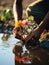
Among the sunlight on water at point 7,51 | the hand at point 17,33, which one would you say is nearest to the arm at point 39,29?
the hand at point 17,33

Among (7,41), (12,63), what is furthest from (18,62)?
(7,41)

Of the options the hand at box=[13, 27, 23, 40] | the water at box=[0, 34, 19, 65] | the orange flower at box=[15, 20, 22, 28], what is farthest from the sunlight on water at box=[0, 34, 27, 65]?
the orange flower at box=[15, 20, 22, 28]

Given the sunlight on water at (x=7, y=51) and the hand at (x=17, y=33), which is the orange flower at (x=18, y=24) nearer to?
the hand at (x=17, y=33)

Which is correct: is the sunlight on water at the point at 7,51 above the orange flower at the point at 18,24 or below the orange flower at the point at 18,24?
below

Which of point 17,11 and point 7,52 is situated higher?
point 17,11

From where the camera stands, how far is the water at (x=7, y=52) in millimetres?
2691

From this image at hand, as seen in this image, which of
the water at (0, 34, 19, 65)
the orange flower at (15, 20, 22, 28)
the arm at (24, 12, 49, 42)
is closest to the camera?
the water at (0, 34, 19, 65)

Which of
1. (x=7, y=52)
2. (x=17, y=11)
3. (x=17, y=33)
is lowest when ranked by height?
(x=7, y=52)

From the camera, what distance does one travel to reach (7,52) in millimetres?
3012

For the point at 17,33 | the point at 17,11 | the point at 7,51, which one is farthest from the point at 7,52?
the point at 17,11

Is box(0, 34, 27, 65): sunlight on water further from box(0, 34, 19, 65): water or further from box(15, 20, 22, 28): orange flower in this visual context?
box(15, 20, 22, 28): orange flower

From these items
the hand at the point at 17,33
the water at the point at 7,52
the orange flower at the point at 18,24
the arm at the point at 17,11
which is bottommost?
the water at the point at 7,52

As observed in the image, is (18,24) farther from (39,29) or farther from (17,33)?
(39,29)

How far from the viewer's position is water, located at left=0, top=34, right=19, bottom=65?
269 centimetres
